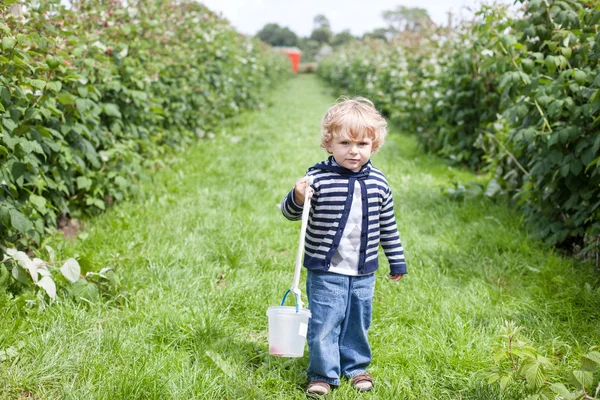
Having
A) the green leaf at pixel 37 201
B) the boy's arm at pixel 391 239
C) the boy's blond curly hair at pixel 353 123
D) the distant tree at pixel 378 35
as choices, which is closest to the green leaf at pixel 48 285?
the green leaf at pixel 37 201

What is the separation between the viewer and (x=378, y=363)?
271 centimetres

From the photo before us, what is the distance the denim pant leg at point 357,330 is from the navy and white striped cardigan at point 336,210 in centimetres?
9

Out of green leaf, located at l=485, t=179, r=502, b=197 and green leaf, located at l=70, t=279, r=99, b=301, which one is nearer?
green leaf, located at l=70, t=279, r=99, b=301

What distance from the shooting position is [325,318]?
246 cm

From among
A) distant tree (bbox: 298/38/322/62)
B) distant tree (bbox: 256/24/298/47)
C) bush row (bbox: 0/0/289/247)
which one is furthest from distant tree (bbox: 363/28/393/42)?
distant tree (bbox: 256/24/298/47)

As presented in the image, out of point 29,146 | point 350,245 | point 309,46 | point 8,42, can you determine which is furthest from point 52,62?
point 309,46

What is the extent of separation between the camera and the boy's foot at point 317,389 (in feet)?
8.04

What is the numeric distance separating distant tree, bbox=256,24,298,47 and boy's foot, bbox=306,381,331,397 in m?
89.2

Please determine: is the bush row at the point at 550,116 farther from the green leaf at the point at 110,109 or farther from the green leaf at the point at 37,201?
the green leaf at the point at 37,201

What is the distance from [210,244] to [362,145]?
6.27 ft

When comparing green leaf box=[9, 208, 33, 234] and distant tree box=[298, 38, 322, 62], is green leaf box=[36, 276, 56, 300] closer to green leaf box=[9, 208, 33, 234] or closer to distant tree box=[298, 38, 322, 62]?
green leaf box=[9, 208, 33, 234]

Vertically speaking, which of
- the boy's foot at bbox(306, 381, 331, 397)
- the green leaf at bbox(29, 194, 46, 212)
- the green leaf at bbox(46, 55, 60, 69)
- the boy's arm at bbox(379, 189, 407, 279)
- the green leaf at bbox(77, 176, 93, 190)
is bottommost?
the boy's foot at bbox(306, 381, 331, 397)

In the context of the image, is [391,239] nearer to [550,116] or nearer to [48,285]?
[48,285]

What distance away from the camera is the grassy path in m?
2.46
